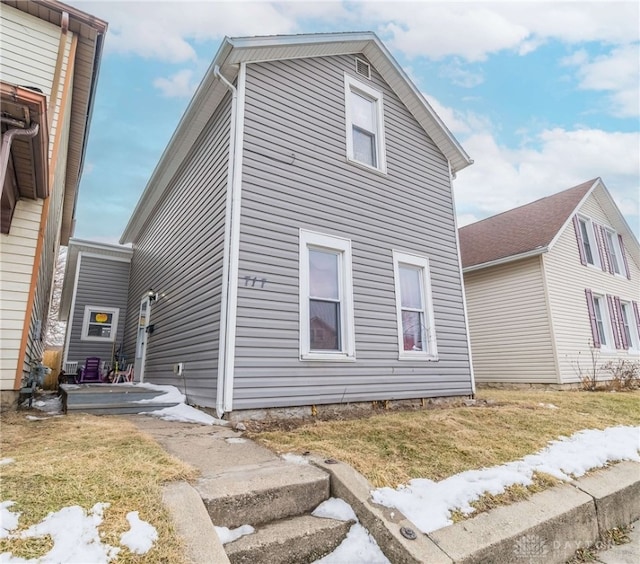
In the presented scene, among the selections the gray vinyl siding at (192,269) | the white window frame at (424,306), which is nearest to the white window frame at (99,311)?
the gray vinyl siding at (192,269)

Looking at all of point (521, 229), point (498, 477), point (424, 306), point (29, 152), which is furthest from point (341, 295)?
point (521, 229)

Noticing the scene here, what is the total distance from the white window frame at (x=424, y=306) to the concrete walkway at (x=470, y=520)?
325 centimetres

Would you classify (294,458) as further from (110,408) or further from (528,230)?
(528,230)

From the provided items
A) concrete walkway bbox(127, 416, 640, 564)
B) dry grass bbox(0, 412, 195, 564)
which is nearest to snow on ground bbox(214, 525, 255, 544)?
concrete walkway bbox(127, 416, 640, 564)

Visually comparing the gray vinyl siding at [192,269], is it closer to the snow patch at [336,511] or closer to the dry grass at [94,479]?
the dry grass at [94,479]

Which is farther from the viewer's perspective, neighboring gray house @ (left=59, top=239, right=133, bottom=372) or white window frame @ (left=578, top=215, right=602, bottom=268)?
white window frame @ (left=578, top=215, right=602, bottom=268)

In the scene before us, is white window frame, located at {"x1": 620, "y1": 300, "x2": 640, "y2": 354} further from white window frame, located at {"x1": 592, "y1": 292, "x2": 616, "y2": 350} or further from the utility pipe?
the utility pipe

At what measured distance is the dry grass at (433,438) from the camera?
304 cm

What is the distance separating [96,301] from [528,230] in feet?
46.3

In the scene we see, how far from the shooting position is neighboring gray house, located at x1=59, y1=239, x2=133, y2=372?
1048 cm

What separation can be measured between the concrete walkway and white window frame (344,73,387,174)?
5.33 m

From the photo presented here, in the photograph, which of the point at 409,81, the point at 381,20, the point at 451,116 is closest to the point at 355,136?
the point at 409,81

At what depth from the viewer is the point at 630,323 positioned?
13.5 m

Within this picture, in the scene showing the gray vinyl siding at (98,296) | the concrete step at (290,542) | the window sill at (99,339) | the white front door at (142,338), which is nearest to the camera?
the concrete step at (290,542)
